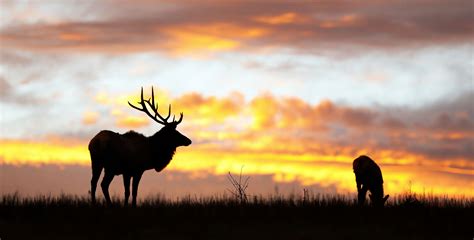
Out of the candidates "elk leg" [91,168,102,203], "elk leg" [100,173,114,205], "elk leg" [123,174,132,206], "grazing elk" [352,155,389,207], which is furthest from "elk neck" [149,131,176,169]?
"grazing elk" [352,155,389,207]

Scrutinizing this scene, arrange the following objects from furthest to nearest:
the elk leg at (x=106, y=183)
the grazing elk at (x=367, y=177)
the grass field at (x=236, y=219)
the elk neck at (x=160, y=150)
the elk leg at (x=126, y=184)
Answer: the grazing elk at (x=367, y=177) → the elk neck at (x=160, y=150) → the elk leg at (x=106, y=183) → the elk leg at (x=126, y=184) → the grass field at (x=236, y=219)

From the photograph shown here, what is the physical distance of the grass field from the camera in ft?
49.6

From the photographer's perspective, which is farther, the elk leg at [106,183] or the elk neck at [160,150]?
the elk neck at [160,150]

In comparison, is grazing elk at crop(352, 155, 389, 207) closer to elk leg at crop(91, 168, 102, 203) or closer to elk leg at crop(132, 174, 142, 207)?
elk leg at crop(132, 174, 142, 207)

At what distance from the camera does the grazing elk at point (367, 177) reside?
2433cm

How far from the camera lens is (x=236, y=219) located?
1655 centimetres

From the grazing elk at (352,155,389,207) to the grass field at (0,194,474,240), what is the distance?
4612 mm

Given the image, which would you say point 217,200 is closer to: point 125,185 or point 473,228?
point 125,185

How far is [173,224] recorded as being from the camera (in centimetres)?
1570

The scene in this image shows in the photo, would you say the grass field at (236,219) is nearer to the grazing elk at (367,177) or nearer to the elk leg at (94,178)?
the elk leg at (94,178)

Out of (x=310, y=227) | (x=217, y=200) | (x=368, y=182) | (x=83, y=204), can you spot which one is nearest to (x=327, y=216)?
(x=310, y=227)

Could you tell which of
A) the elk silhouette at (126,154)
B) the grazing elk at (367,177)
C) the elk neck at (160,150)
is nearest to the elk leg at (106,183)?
the elk silhouette at (126,154)

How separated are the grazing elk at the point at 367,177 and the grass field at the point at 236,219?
4.61m

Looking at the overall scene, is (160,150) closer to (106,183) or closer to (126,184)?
(126,184)
